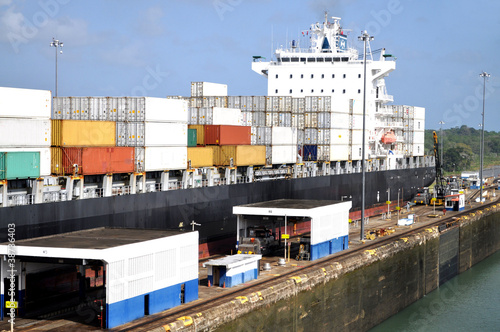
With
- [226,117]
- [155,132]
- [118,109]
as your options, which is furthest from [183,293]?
[226,117]

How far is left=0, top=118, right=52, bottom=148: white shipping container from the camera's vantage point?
104 ft

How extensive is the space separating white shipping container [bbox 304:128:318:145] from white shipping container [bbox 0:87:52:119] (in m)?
37.2

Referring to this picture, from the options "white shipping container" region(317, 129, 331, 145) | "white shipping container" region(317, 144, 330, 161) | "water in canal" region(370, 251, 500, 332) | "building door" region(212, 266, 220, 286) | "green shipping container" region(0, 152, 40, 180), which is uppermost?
"white shipping container" region(317, 129, 331, 145)

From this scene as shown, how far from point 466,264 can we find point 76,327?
47537mm

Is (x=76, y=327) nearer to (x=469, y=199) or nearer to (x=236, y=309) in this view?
(x=236, y=309)

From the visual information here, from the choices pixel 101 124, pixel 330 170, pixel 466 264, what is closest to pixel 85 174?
pixel 101 124

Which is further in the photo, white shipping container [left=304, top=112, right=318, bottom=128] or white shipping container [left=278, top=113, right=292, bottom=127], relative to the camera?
white shipping container [left=304, top=112, right=318, bottom=128]

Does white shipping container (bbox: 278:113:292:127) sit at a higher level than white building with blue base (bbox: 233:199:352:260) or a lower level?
higher

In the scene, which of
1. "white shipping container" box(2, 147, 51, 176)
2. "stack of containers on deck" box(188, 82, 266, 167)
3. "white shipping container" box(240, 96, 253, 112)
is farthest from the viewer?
"white shipping container" box(240, 96, 253, 112)

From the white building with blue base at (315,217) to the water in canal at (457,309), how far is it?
6.38m

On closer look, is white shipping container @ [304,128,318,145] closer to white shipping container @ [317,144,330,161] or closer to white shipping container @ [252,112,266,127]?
white shipping container @ [317,144,330,161]

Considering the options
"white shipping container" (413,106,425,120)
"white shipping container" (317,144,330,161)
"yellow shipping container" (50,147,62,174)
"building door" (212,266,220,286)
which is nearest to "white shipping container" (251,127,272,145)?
"white shipping container" (317,144,330,161)

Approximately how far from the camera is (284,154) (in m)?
59.4

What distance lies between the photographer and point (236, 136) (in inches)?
2041
